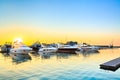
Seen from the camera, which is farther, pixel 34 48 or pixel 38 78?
pixel 34 48

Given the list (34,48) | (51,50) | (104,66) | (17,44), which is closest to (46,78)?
(104,66)

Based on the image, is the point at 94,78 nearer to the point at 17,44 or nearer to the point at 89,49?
the point at 17,44

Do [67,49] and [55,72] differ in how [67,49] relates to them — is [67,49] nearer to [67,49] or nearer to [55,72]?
[67,49]

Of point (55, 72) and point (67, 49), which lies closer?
point (55, 72)

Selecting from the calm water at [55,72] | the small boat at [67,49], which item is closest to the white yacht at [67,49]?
the small boat at [67,49]

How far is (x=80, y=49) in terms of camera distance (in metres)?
93.4

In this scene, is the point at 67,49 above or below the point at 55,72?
above

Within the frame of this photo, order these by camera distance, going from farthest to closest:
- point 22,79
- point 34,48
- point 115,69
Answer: point 34,48
point 115,69
point 22,79

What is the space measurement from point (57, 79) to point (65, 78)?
101cm

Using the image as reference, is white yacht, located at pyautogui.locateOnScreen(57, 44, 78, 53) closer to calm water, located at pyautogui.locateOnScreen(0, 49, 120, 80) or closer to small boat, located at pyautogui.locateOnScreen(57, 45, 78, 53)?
small boat, located at pyautogui.locateOnScreen(57, 45, 78, 53)

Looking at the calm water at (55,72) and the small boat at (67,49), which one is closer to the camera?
the calm water at (55,72)

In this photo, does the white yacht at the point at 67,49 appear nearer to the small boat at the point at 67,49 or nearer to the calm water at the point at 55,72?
the small boat at the point at 67,49

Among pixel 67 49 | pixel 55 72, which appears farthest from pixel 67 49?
pixel 55 72

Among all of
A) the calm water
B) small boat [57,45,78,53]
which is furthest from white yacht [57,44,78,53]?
the calm water
